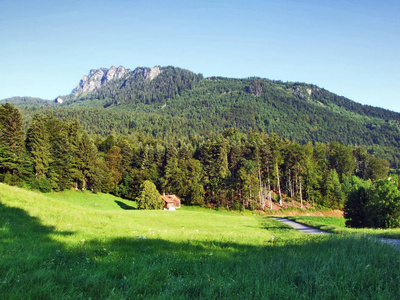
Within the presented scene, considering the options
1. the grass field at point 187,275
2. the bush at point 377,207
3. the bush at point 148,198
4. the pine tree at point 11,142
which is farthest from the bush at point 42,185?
the bush at point 377,207

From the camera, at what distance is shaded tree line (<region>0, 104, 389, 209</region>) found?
51.6 metres

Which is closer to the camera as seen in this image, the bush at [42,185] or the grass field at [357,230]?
the grass field at [357,230]

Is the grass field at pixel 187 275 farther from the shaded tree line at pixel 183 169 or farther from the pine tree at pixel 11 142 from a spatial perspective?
the pine tree at pixel 11 142

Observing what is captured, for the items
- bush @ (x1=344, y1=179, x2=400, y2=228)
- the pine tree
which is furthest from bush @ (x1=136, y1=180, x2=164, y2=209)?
bush @ (x1=344, y1=179, x2=400, y2=228)

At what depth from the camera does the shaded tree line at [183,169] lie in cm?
5159

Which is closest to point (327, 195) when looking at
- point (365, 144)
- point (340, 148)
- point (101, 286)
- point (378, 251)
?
point (340, 148)

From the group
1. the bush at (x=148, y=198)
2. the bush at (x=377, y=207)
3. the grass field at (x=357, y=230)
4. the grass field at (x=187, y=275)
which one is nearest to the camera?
the grass field at (x=187, y=275)

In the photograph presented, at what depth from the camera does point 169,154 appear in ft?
244

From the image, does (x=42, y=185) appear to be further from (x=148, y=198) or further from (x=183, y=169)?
(x=183, y=169)

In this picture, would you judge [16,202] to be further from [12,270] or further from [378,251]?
[378,251]

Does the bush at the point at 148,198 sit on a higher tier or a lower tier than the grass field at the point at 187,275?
lower

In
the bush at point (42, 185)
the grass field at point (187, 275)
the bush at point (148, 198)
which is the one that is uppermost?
the grass field at point (187, 275)

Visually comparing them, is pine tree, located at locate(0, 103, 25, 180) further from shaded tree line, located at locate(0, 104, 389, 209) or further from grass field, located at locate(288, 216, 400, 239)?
grass field, located at locate(288, 216, 400, 239)

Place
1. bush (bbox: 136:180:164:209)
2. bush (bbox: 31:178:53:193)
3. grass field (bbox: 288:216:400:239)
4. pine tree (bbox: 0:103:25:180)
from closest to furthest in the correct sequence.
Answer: grass field (bbox: 288:216:400:239) < pine tree (bbox: 0:103:25:180) < bush (bbox: 31:178:53:193) < bush (bbox: 136:180:164:209)
